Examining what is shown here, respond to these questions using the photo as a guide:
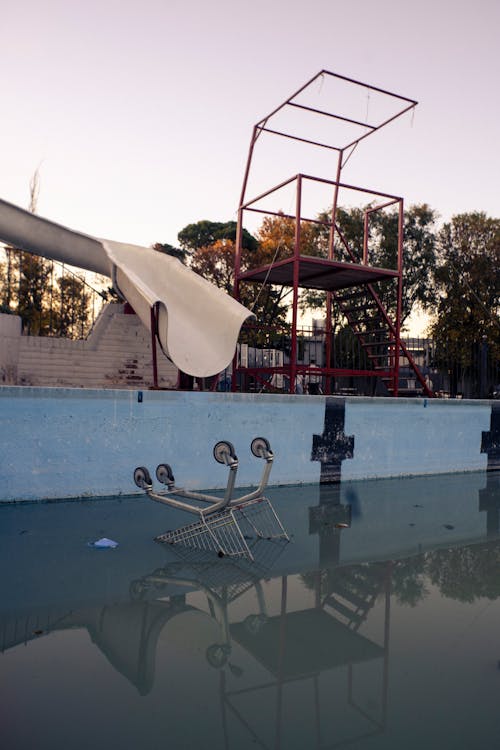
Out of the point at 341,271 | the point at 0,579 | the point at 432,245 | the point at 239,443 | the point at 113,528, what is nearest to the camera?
the point at 0,579

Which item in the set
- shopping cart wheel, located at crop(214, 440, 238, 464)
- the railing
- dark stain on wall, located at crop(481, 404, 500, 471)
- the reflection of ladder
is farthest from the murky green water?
the railing

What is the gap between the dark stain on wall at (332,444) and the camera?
25.1ft

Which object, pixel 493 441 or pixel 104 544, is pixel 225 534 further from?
pixel 493 441

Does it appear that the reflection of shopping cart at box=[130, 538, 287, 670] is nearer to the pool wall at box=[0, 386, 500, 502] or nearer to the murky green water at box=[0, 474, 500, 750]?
the murky green water at box=[0, 474, 500, 750]

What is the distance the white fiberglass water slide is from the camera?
24.0 ft

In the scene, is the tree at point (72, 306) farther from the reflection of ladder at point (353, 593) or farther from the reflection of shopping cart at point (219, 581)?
the reflection of ladder at point (353, 593)

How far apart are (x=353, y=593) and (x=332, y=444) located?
4258 millimetres

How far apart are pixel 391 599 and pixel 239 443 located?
380 cm

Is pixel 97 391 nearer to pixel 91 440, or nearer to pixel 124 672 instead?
pixel 91 440

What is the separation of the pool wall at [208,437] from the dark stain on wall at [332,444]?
13 mm

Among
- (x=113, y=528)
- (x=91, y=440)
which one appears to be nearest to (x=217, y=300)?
(x=91, y=440)

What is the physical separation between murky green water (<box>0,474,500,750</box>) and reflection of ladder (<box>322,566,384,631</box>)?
0.01 meters

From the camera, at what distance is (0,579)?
3553 mm

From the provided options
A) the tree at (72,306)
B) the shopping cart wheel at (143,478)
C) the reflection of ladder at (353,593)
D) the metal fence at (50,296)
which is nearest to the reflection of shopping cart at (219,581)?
the reflection of ladder at (353,593)
